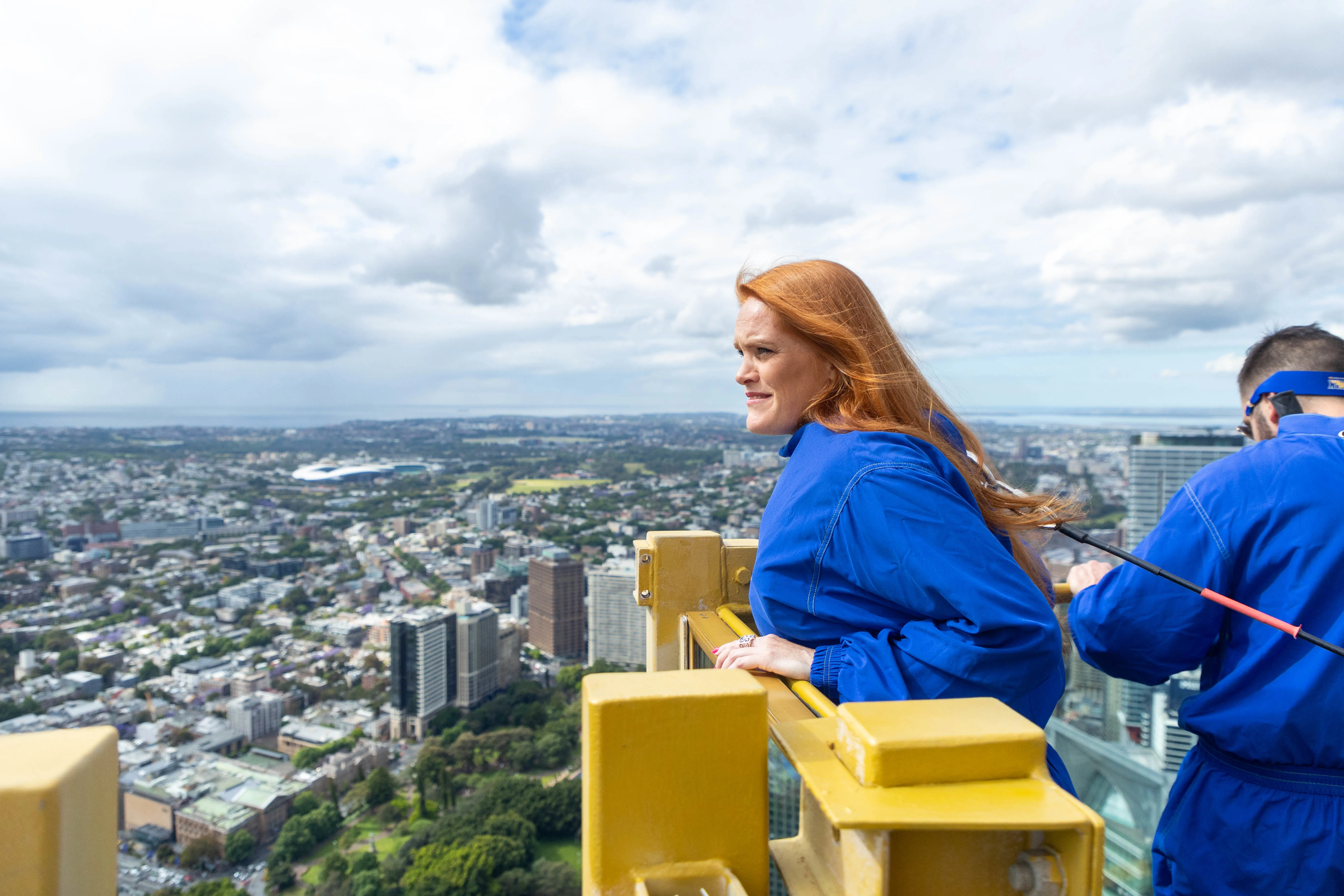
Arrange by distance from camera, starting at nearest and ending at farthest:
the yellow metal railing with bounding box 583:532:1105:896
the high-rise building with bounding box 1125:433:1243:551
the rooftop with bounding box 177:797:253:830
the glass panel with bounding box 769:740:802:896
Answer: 1. the yellow metal railing with bounding box 583:532:1105:896
2. the glass panel with bounding box 769:740:802:896
3. the rooftop with bounding box 177:797:253:830
4. the high-rise building with bounding box 1125:433:1243:551

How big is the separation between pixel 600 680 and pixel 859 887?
0.39 meters

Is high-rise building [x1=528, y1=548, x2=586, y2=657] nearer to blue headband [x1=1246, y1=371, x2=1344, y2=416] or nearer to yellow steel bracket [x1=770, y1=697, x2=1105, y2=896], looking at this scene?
blue headband [x1=1246, y1=371, x2=1344, y2=416]

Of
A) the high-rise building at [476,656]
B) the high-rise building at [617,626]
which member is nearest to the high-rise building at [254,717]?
the high-rise building at [476,656]

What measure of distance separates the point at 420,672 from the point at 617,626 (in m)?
7.66

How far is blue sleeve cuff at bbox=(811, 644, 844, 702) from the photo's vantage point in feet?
4.18

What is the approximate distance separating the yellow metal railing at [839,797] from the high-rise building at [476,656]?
20792mm

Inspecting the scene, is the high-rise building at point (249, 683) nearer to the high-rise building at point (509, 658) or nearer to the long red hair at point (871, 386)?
the high-rise building at point (509, 658)

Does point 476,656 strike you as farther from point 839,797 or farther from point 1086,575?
point 839,797

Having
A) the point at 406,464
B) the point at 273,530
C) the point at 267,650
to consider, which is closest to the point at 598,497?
the point at 273,530

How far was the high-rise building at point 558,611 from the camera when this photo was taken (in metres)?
24.0

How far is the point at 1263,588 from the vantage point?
5.06 feet

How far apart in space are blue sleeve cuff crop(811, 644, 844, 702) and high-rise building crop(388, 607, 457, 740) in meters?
19.8

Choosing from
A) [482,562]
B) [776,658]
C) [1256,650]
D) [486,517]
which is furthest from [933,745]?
[486,517]

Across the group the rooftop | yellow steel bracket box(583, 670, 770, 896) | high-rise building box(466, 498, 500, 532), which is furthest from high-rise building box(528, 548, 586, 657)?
yellow steel bracket box(583, 670, 770, 896)
